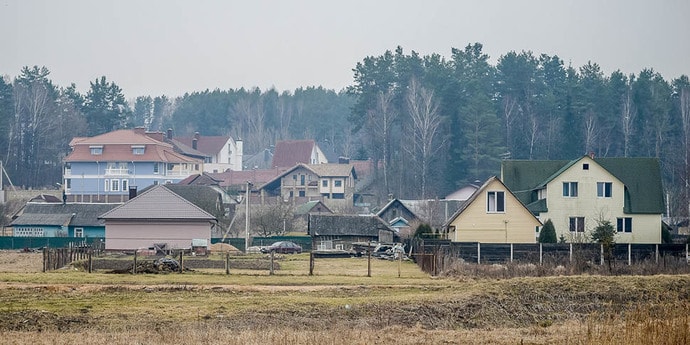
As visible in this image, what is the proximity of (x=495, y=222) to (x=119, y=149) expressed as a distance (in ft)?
206

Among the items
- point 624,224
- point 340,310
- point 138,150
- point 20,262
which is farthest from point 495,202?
point 138,150

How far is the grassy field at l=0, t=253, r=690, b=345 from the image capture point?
80.6 feet

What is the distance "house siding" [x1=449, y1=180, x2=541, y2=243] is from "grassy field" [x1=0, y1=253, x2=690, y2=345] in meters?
20.3

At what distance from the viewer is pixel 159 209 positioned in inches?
2623

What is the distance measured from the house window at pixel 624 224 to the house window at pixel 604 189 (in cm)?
176

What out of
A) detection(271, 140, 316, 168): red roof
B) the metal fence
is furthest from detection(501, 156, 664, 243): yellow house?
detection(271, 140, 316, 168): red roof

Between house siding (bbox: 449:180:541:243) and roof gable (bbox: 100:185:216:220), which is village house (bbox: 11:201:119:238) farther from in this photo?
house siding (bbox: 449:180:541:243)

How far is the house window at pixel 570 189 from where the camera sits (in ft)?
220

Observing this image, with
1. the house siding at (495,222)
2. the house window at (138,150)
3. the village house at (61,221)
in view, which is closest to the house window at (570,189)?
the house siding at (495,222)

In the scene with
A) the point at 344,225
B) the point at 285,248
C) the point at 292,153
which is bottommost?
the point at 285,248

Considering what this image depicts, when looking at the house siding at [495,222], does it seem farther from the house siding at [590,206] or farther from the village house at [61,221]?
the village house at [61,221]

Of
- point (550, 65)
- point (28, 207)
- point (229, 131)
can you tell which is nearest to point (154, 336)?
point (28, 207)

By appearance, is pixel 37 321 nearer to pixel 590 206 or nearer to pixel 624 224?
pixel 590 206

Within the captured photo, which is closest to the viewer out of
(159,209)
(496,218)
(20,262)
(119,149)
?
(20,262)
